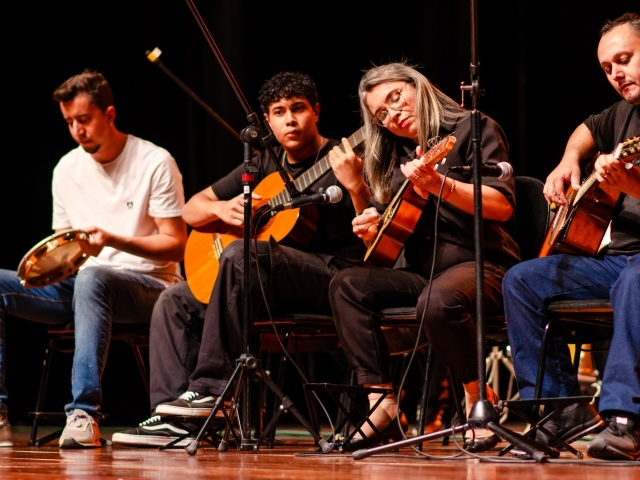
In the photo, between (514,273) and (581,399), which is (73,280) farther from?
(581,399)

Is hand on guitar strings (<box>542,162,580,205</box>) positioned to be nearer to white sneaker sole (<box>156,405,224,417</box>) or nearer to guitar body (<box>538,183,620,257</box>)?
guitar body (<box>538,183,620,257</box>)

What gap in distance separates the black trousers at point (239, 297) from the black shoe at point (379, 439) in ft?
1.88

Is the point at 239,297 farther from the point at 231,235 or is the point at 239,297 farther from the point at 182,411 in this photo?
the point at 231,235

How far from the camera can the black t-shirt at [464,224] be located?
2.95m

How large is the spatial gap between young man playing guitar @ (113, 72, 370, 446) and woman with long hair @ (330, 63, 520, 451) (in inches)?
6.7

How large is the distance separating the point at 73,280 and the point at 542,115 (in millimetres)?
2621

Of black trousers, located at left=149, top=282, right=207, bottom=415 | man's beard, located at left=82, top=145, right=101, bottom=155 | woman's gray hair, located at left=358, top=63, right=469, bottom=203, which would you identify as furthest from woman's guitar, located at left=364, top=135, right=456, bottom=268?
man's beard, located at left=82, top=145, right=101, bottom=155

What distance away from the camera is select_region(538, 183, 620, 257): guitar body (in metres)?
2.72

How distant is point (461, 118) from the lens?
3.15m

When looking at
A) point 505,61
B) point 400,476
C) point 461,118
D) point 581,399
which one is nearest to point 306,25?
point 505,61

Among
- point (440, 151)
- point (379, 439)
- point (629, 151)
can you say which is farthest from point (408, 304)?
point (629, 151)

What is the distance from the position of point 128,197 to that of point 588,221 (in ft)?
7.05

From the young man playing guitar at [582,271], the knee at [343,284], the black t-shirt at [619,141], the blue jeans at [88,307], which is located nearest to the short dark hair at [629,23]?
the young man playing guitar at [582,271]

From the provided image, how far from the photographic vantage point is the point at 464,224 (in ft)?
9.93
